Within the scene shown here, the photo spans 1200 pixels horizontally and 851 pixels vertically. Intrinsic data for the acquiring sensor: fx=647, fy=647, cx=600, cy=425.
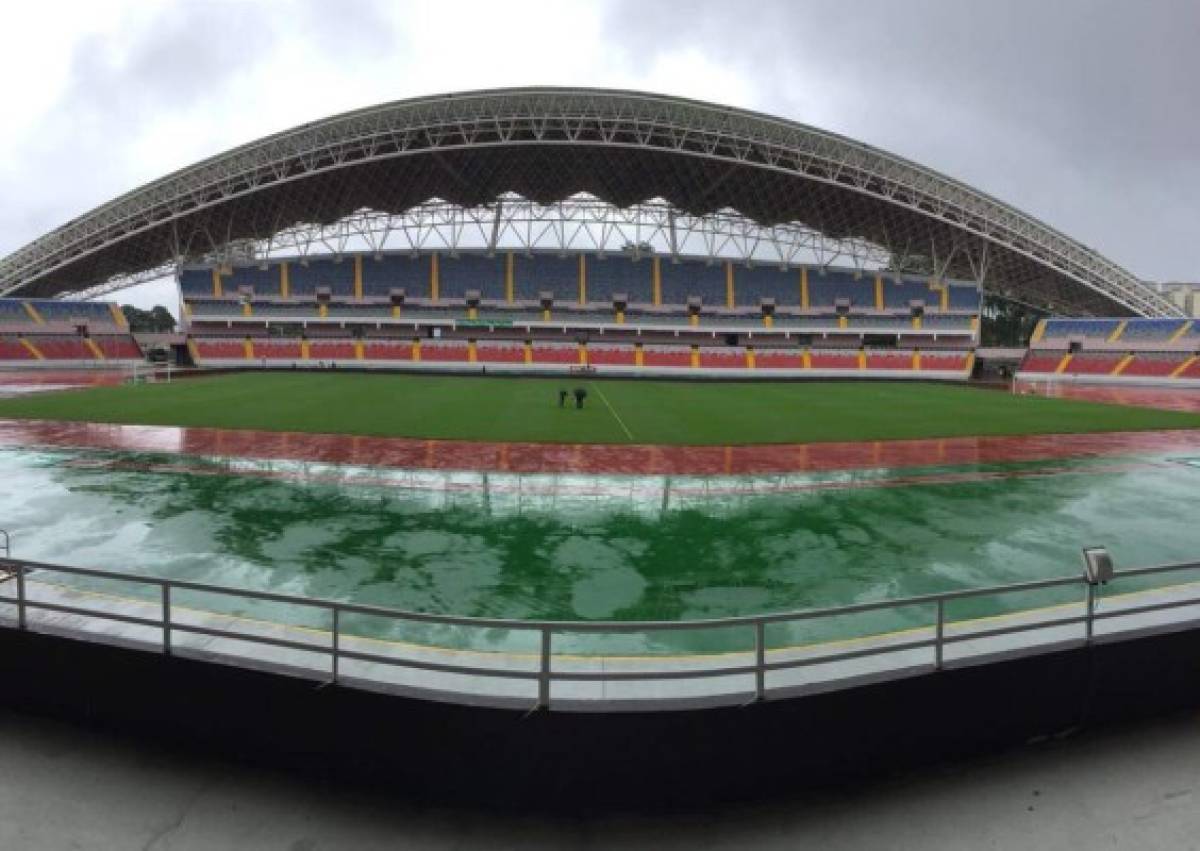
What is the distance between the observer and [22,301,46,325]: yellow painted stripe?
54.6m

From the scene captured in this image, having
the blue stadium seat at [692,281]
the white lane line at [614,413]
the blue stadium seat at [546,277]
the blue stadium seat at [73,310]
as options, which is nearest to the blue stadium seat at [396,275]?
the blue stadium seat at [546,277]

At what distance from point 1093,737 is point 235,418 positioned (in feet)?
84.6

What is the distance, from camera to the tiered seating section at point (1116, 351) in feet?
180

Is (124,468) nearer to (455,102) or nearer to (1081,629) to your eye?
(1081,629)

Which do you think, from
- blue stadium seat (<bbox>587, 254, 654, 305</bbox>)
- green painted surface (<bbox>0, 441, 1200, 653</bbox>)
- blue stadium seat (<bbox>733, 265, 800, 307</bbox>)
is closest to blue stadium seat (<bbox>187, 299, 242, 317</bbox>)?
blue stadium seat (<bbox>587, 254, 654, 305</bbox>)

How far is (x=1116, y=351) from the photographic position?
58969 millimetres

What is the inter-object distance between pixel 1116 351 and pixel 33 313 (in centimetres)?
9573

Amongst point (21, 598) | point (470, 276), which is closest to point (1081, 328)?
point (470, 276)

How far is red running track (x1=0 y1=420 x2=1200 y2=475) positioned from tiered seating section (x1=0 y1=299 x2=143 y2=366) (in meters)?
42.6

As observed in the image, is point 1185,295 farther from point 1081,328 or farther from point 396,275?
point 396,275

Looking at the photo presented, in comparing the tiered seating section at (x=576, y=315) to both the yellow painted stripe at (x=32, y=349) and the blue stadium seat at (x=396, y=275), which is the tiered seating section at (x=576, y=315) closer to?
the blue stadium seat at (x=396, y=275)

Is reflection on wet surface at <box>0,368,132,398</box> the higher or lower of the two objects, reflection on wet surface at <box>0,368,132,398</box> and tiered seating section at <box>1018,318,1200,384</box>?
the lower

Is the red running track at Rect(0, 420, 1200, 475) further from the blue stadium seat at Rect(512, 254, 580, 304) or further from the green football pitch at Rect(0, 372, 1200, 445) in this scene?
the blue stadium seat at Rect(512, 254, 580, 304)

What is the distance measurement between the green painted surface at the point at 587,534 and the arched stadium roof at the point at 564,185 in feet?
114
